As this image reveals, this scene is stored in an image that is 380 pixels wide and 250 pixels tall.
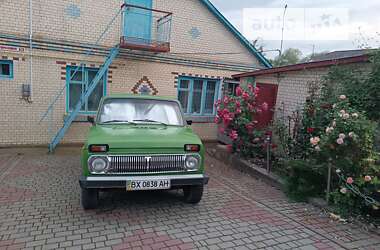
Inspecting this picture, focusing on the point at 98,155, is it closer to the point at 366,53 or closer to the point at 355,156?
the point at 355,156

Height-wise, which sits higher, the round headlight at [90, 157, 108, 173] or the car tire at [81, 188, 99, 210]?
the round headlight at [90, 157, 108, 173]

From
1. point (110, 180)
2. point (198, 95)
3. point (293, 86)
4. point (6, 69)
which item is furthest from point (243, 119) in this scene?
point (6, 69)

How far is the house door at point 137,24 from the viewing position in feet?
28.0

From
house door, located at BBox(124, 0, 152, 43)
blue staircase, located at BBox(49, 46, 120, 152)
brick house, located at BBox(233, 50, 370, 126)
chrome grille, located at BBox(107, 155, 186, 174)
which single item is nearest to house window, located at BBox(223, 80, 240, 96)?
brick house, located at BBox(233, 50, 370, 126)

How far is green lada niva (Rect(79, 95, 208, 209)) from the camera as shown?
12.0ft

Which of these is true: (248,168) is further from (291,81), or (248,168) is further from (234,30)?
(234,30)

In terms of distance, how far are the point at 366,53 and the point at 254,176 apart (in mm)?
3423

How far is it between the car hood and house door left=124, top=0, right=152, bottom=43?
5056 millimetres

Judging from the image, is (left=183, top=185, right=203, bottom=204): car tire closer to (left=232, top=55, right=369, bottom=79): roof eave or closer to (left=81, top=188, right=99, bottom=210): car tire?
(left=81, top=188, right=99, bottom=210): car tire

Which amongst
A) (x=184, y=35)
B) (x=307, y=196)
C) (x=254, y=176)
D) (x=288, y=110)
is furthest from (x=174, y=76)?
(x=307, y=196)

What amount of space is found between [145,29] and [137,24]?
0.29 m

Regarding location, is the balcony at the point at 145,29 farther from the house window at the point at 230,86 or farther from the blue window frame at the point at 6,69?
the blue window frame at the point at 6,69

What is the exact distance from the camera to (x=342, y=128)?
409 centimetres

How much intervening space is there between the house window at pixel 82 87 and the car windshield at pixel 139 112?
13.2 ft
